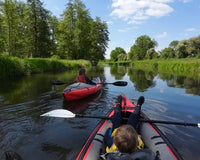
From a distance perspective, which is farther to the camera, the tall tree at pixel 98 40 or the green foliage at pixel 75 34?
the tall tree at pixel 98 40

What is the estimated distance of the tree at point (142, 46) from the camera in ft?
186

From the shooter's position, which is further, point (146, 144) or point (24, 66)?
point (24, 66)

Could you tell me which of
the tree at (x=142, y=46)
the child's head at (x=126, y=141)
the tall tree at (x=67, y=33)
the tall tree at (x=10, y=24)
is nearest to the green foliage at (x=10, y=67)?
the tall tree at (x=10, y=24)

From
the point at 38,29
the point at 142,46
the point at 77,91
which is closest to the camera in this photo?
the point at 77,91

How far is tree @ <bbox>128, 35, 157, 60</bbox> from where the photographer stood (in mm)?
56812

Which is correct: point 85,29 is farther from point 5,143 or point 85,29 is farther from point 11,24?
point 5,143

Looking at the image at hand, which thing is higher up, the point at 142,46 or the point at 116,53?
the point at 142,46

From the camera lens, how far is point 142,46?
58969mm

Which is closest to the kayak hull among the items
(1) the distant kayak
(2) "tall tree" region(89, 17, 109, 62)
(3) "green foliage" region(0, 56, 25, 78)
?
(1) the distant kayak

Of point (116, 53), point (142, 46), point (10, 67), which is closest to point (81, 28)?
point (10, 67)

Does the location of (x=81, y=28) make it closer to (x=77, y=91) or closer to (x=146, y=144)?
(x=77, y=91)

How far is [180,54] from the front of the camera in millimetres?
36438

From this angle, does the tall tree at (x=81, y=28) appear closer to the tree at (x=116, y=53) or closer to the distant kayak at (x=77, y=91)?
the distant kayak at (x=77, y=91)

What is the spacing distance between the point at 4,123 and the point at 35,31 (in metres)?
26.5
